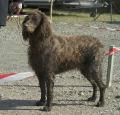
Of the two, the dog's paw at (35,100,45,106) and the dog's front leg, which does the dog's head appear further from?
the dog's paw at (35,100,45,106)

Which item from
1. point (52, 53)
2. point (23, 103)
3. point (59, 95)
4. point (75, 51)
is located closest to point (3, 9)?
point (52, 53)

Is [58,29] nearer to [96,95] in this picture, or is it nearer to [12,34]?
[12,34]

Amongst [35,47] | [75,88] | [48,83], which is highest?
[35,47]

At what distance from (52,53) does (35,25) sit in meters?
0.55

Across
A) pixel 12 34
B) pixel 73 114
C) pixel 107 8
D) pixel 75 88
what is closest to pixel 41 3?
pixel 107 8

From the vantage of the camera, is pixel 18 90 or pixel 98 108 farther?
pixel 18 90

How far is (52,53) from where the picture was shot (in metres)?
A: 7.83

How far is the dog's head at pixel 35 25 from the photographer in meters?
7.60

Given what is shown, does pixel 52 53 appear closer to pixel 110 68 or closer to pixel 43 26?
pixel 43 26

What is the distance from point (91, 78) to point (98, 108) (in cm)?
62

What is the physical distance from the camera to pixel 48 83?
7.95 metres

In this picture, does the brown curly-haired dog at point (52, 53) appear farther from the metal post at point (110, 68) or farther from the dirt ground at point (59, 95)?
the metal post at point (110, 68)

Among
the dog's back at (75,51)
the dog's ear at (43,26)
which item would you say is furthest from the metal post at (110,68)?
the dog's ear at (43,26)

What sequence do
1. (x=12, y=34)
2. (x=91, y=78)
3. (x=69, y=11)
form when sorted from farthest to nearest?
1. (x=69, y=11)
2. (x=12, y=34)
3. (x=91, y=78)
